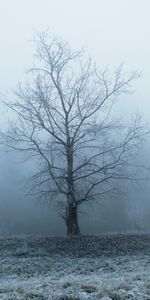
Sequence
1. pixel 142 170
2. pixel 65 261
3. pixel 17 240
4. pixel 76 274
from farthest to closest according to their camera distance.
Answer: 1. pixel 142 170
2. pixel 17 240
3. pixel 65 261
4. pixel 76 274

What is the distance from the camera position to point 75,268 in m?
18.4

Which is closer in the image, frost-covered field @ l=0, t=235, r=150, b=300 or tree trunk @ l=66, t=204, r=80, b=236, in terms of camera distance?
frost-covered field @ l=0, t=235, r=150, b=300

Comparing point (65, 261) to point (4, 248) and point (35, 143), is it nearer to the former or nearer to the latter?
point (4, 248)

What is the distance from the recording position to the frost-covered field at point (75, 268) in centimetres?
1161

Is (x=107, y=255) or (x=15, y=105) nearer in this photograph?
(x=107, y=255)

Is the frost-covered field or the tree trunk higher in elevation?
the tree trunk

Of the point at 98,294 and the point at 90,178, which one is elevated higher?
the point at 90,178

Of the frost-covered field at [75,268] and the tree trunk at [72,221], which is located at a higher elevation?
the tree trunk at [72,221]

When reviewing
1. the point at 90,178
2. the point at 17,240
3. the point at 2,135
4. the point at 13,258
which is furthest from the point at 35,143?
the point at 13,258

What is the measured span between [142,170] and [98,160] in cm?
320

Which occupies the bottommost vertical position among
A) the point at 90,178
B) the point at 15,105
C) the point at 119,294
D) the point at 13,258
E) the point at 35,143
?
the point at 119,294

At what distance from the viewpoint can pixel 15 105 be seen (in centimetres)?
2828

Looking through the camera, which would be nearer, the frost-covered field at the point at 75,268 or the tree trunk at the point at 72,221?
the frost-covered field at the point at 75,268

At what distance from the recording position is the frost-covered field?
11.6 m
